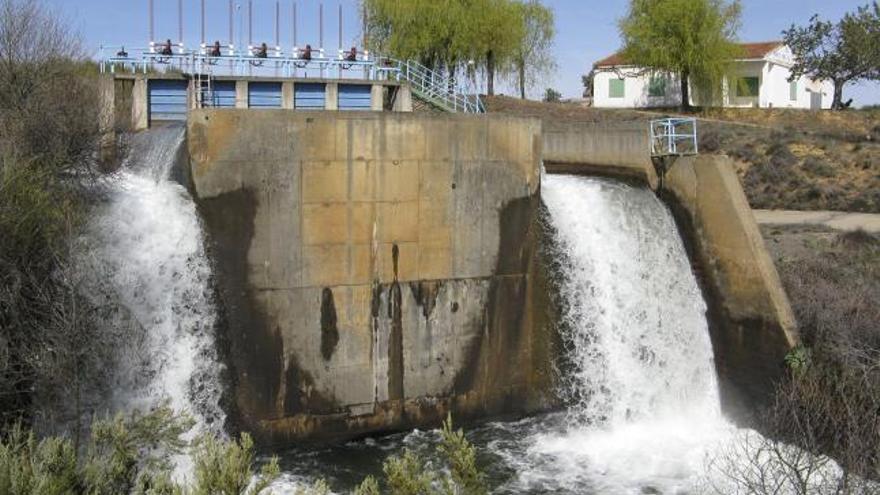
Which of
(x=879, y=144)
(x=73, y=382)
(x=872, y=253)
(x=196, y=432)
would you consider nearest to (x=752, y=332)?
(x=872, y=253)

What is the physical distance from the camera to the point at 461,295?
13953mm

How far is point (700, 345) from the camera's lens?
15.0 metres

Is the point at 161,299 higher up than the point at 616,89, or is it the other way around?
the point at 616,89

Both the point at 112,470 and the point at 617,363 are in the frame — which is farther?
the point at 617,363

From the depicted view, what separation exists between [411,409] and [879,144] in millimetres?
20919

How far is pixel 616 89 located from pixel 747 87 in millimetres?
6169

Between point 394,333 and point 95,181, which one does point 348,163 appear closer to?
point 394,333

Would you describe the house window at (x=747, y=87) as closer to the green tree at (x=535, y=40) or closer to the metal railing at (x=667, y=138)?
the green tree at (x=535, y=40)

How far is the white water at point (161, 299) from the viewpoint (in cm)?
1166

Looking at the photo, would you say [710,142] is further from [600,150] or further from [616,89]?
[616,89]

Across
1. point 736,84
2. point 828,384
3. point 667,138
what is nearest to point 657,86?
point 736,84

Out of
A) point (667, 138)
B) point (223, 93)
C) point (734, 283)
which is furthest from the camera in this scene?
point (223, 93)

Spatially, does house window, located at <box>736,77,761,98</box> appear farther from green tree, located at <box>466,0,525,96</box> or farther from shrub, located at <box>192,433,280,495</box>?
shrub, located at <box>192,433,280,495</box>

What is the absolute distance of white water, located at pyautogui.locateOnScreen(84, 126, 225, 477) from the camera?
11.7 m
